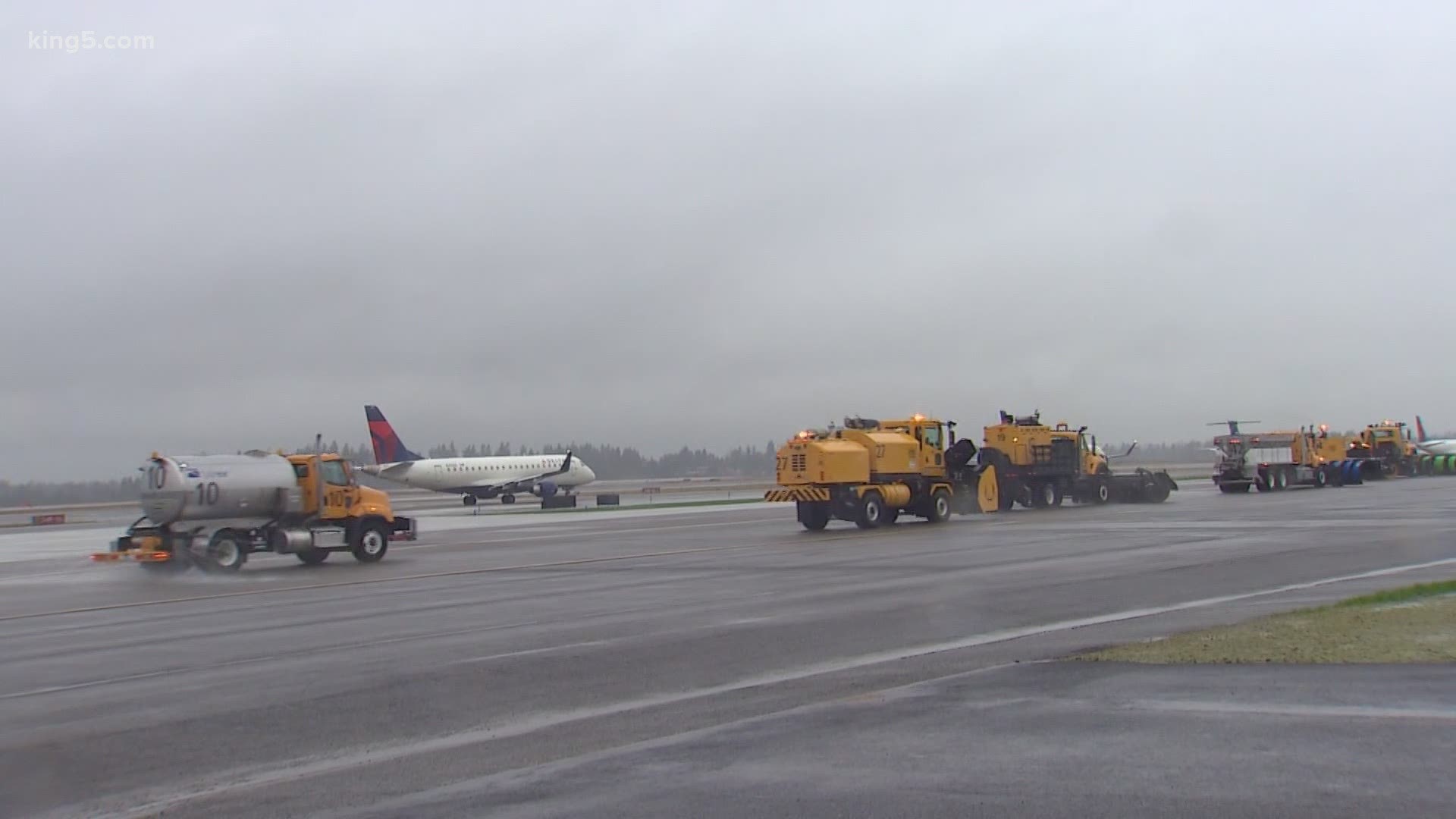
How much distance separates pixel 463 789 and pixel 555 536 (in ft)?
89.1

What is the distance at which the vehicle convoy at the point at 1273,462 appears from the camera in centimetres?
5181

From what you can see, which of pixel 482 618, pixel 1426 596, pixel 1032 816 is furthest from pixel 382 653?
pixel 1426 596

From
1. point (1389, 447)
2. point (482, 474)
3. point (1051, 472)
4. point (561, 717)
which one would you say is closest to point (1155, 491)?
point (1051, 472)

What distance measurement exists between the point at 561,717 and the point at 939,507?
2788 cm

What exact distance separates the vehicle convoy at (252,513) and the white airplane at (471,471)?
123 feet

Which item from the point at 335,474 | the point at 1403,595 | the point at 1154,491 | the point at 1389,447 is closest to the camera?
the point at 1403,595

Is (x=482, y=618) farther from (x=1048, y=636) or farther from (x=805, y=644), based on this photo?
(x=1048, y=636)

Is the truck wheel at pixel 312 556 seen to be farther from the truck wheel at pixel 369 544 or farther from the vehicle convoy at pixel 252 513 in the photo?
the truck wheel at pixel 369 544

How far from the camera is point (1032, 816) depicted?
20.7ft

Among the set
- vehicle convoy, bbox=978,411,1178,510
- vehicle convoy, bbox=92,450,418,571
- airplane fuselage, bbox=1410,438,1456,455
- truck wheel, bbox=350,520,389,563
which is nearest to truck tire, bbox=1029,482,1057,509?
vehicle convoy, bbox=978,411,1178,510

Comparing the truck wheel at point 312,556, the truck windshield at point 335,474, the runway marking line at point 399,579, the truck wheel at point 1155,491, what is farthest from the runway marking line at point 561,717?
the truck wheel at point 1155,491

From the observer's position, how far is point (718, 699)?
33.4 ft

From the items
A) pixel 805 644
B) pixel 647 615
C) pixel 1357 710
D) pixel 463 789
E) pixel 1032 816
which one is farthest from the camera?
pixel 647 615

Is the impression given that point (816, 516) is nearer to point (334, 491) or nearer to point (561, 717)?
point (334, 491)
